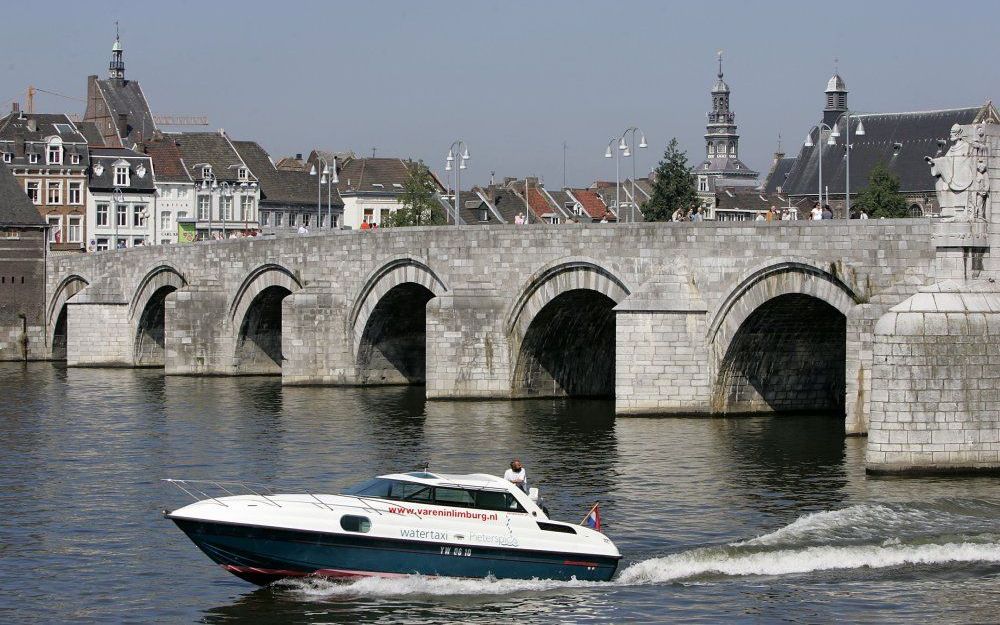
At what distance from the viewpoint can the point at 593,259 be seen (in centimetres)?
4588

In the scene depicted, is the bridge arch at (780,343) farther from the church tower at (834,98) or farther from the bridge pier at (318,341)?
the church tower at (834,98)

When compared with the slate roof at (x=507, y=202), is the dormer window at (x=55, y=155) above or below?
above

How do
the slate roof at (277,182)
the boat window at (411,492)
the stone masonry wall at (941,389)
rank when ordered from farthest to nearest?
the slate roof at (277,182)
the stone masonry wall at (941,389)
the boat window at (411,492)

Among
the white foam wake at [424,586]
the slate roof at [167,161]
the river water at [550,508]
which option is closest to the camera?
the river water at [550,508]

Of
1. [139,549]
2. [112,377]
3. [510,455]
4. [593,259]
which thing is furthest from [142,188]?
[139,549]

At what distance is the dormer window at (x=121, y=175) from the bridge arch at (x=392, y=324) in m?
48.9

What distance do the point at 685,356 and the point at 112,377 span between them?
96.6ft

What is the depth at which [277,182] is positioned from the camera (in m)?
111

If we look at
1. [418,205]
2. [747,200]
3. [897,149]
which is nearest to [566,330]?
[418,205]

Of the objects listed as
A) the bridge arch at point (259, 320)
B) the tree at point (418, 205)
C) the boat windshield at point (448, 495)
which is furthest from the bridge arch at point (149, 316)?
the boat windshield at point (448, 495)

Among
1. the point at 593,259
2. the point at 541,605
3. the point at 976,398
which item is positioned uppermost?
the point at 593,259

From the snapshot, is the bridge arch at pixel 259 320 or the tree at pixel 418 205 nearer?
the bridge arch at pixel 259 320

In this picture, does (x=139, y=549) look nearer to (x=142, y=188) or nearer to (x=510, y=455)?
(x=510, y=455)

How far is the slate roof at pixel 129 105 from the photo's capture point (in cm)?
11481
